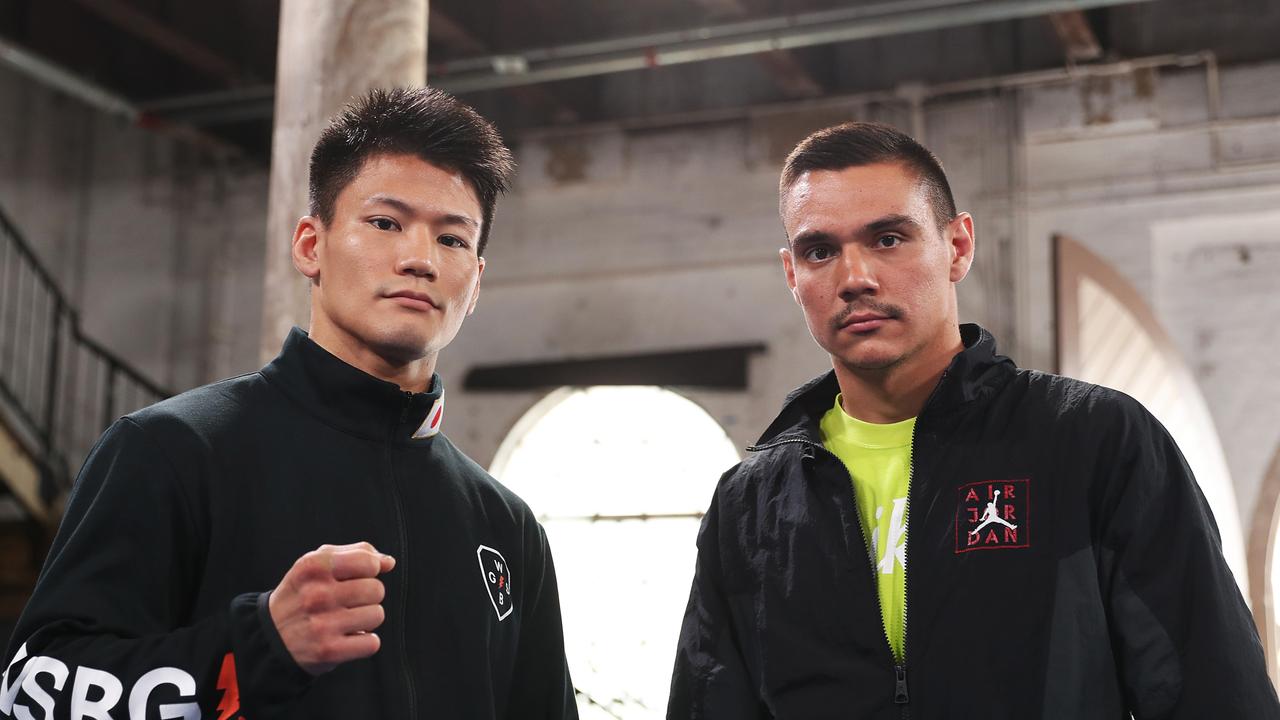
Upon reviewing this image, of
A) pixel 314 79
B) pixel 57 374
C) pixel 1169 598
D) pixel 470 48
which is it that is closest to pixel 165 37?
pixel 470 48

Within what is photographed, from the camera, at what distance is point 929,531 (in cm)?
209

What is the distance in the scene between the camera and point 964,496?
2096mm

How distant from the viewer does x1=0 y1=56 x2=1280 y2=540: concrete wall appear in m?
7.56

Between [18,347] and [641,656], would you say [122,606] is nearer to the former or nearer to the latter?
[641,656]

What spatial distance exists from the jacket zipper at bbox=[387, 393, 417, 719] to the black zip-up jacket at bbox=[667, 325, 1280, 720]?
0.49 meters

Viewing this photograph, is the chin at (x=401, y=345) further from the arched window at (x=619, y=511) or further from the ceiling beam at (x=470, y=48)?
the arched window at (x=619, y=511)

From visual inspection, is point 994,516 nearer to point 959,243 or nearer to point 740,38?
point 959,243

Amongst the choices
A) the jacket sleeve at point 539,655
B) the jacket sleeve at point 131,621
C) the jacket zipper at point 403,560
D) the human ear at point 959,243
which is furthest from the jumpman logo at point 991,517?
the jacket sleeve at point 131,621

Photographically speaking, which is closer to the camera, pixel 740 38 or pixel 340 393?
pixel 340 393

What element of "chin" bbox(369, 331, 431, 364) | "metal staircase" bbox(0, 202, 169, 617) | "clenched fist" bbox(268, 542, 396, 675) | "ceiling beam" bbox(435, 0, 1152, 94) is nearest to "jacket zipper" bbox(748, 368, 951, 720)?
"chin" bbox(369, 331, 431, 364)

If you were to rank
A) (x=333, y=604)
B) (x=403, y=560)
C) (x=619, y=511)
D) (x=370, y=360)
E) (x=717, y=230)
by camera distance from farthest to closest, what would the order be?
(x=619, y=511) < (x=717, y=230) < (x=370, y=360) < (x=403, y=560) < (x=333, y=604)

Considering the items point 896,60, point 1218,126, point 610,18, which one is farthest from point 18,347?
point 1218,126

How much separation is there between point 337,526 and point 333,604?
0.47m

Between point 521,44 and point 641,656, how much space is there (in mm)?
4186
